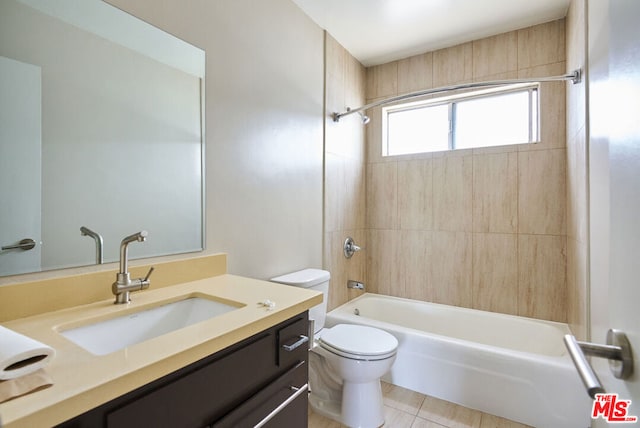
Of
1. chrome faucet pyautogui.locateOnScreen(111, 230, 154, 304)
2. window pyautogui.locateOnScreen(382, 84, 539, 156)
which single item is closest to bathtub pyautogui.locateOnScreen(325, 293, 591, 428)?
window pyautogui.locateOnScreen(382, 84, 539, 156)

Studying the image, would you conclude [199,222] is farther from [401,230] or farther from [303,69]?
[401,230]

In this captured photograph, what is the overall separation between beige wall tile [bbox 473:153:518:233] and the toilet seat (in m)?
1.35

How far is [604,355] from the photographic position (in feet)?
1.84

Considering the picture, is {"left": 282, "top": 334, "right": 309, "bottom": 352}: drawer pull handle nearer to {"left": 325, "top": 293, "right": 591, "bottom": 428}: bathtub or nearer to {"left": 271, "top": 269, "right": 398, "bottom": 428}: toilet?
{"left": 271, "top": 269, "right": 398, "bottom": 428}: toilet

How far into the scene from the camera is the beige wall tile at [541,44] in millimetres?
2252

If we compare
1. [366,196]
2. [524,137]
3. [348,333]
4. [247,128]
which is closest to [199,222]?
[247,128]

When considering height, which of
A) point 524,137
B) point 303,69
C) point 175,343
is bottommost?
point 175,343

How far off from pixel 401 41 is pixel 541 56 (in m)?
1.07

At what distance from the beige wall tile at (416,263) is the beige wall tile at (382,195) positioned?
0.20m

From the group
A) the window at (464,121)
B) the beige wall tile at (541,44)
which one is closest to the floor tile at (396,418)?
the window at (464,121)

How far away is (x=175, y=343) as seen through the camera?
2.43 feet

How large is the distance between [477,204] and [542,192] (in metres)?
0.45

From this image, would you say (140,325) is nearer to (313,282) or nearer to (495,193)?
(313,282)

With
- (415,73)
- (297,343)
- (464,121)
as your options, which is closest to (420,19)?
(415,73)
